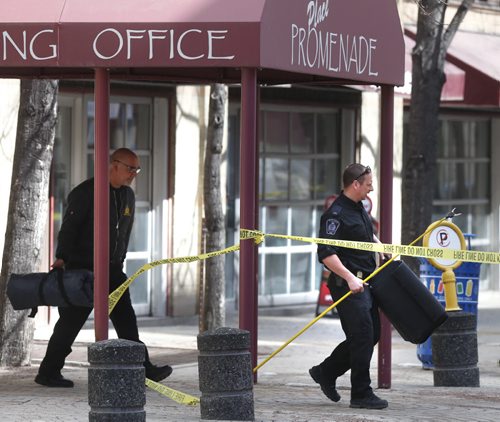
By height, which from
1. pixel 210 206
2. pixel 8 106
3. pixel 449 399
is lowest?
pixel 449 399

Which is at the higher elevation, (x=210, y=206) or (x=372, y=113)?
(x=372, y=113)

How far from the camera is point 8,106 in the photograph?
15.4 meters

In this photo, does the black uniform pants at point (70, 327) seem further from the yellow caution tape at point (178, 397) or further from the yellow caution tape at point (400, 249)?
the yellow caution tape at point (400, 249)

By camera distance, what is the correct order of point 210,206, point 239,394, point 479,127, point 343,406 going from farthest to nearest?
1. point 479,127
2. point 210,206
3. point 343,406
4. point 239,394

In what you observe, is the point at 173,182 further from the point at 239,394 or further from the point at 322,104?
the point at 239,394

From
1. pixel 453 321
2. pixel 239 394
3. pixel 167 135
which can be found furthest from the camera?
pixel 167 135

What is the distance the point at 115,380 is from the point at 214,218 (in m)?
6.72

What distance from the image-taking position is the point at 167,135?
17125 mm

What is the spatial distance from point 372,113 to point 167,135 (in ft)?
12.7

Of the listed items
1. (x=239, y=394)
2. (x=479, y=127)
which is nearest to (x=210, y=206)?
(x=239, y=394)

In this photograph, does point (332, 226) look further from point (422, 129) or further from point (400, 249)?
point (422, 129)

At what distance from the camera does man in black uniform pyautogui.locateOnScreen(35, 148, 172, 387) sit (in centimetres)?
1059

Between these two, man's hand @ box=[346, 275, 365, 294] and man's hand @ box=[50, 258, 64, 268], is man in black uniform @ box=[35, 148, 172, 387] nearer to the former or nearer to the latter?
man's hand @ box=[50, 258, 64, 268]

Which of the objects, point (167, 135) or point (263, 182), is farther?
point (263, 182)
